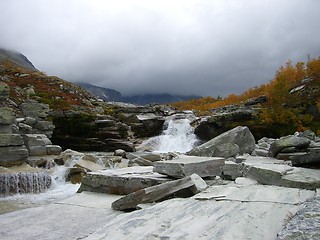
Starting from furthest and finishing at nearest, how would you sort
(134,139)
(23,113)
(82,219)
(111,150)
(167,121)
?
(167,121)
(134,139)
(111,150)
(23,113)
(82,219)

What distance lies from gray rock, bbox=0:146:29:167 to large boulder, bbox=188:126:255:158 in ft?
30.8

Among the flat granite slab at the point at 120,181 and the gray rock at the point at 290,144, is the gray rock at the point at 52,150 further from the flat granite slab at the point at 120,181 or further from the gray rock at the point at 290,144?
the gray rock at the point at 290,144

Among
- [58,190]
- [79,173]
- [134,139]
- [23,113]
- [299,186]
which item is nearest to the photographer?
[299,186]

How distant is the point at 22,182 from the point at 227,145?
8824 millimetres

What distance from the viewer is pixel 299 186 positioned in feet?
17.3

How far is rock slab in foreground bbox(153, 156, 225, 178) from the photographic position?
5992 millimetres

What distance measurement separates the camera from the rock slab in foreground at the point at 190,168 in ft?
19.7

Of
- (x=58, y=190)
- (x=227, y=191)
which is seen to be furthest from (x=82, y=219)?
(x=58, y=190)

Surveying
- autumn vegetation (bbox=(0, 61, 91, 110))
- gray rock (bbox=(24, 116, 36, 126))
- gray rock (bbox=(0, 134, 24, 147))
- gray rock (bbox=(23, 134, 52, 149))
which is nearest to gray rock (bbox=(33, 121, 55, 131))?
gray rock (bbox=(24, 116, 36, 126))

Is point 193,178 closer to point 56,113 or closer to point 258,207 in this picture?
point 258,207

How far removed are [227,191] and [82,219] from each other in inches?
91.2

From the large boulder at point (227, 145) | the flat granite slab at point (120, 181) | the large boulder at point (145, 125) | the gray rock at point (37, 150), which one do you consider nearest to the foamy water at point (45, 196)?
the gray rock at point (37, 150)

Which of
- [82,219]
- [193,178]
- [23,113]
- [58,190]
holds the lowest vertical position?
[58,190]

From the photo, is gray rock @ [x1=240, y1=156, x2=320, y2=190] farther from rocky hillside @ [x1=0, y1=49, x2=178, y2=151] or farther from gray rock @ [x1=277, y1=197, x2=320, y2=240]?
rocky hillside @ [x1=0, y1=49, x2=178, y2=151]
